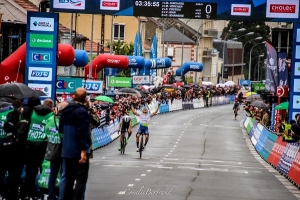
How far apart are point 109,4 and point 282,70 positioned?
10.8m

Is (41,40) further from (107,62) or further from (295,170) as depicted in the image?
(107,62)

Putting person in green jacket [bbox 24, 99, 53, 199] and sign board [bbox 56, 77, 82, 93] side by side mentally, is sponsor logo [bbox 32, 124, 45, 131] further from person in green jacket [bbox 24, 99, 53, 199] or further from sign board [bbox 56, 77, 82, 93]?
sign board [bbox 56, 77, 82, 93]

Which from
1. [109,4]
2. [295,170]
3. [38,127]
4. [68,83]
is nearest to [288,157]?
[295,170]

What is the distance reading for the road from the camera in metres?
18.6

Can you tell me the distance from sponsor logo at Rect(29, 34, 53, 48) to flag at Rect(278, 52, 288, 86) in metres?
11.1

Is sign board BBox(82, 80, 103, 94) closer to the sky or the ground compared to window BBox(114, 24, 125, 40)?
closer to the ground

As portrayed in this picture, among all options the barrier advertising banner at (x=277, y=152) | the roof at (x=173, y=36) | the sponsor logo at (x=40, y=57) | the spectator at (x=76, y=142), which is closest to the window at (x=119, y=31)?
the roof at (x=173, y=36)

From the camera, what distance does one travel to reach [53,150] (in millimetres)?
14492

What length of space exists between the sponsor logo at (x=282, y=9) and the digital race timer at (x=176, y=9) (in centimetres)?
160

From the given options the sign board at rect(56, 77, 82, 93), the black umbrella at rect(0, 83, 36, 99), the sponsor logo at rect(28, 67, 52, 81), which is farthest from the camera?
the sign board at rect(56, 77, 82, 93)

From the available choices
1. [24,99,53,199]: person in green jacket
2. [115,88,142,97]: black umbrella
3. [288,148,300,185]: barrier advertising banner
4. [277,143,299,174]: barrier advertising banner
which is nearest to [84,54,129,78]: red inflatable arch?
[115,88,142,97]: black umbrella

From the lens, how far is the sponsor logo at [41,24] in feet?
94.1

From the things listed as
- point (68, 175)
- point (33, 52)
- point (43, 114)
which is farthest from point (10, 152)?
point (33, 52)

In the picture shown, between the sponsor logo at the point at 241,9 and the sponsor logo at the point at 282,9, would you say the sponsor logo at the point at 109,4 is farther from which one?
the sponsor logo at the point at 282,9
